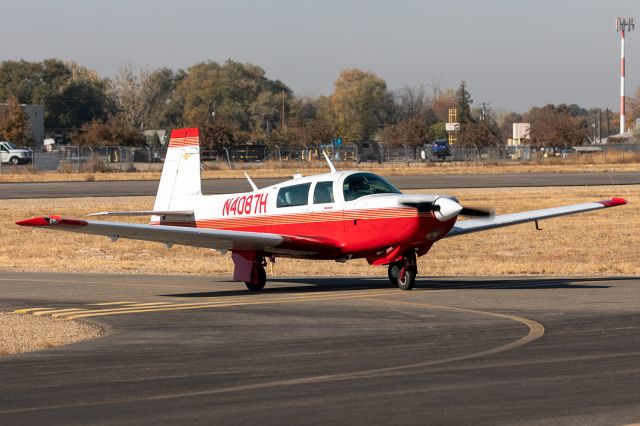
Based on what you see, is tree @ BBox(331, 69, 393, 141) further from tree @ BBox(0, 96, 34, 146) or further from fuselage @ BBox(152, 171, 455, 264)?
fuselage @ BBox(152, 171, 455, 264)

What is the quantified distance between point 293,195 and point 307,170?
59.0 m

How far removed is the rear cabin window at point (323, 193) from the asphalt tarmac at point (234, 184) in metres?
33.1

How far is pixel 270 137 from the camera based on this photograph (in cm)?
13138

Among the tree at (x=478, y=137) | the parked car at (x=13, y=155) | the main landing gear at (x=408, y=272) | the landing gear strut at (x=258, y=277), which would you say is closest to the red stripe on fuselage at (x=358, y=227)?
the main landing gear at (x=408, y=272)

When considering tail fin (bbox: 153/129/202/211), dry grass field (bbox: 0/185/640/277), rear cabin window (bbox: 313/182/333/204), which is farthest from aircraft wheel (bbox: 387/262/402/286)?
tail fin (bbox: 153/129/202/211)

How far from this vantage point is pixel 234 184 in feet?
205

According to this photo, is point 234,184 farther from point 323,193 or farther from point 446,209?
point 446,209

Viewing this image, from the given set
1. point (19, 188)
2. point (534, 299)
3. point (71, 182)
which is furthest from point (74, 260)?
point (71, 182)

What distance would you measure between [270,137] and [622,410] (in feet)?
405

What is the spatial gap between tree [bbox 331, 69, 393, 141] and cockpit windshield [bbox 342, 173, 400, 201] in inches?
5985

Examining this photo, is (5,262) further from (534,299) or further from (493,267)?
(534,299)

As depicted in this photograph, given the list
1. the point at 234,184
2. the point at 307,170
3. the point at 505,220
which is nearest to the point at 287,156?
the point at 307,170

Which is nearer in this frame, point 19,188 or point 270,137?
point 19,188

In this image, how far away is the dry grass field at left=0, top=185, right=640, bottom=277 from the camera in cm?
2539
